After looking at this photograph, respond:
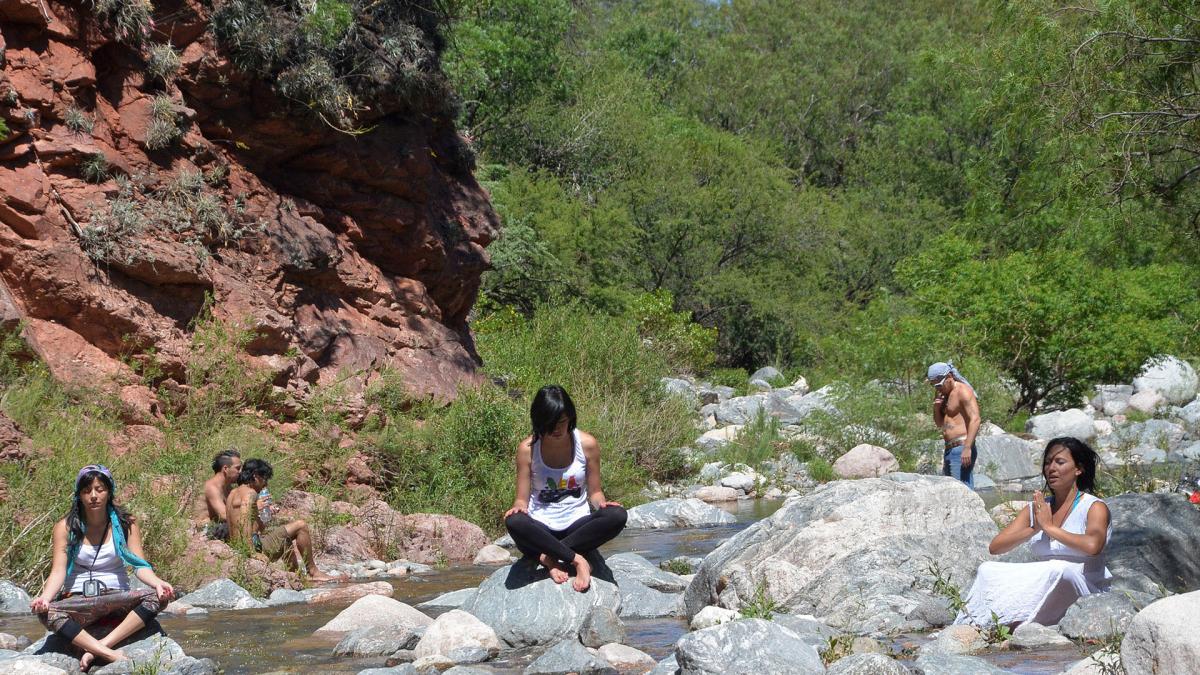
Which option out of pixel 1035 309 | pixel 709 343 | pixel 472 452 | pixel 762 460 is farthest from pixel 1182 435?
pixel 472 452

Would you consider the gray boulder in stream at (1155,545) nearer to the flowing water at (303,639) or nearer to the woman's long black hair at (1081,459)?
the woman's long black hair at (1081,459)

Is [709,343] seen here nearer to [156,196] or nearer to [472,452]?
[472,452]

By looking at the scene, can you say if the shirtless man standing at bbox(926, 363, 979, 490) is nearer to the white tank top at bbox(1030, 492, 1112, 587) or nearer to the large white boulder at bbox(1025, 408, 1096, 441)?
the white tank top at bbox(1030, 492, 1112, 587)

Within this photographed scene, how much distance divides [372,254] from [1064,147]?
8589mm

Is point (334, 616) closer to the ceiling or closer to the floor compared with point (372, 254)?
closer to the floor

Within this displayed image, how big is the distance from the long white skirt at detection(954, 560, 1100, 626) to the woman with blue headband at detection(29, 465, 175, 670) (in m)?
4.65

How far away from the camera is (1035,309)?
24312mm

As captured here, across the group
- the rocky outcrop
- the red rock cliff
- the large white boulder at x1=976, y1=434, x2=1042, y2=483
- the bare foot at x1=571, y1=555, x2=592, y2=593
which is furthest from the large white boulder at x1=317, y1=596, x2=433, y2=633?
the large white boulder at x1=976, y1=434, x2=1042, y2=483

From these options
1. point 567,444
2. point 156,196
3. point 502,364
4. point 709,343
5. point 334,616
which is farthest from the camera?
point 709,343

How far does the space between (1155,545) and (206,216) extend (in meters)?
10.1

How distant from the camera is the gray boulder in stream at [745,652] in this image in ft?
19.0

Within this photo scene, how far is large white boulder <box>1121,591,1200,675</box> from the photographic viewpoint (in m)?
4.55

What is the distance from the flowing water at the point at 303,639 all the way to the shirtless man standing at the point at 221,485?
5.00ft

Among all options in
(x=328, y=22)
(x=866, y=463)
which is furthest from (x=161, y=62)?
(x=866, y=463)
